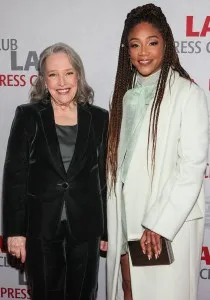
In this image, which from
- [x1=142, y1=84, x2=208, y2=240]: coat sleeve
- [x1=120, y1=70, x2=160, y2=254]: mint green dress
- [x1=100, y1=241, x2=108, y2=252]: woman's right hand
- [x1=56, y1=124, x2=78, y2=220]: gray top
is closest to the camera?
[x1=142, y1=84, x2=208, y2=240]: coat sleeve

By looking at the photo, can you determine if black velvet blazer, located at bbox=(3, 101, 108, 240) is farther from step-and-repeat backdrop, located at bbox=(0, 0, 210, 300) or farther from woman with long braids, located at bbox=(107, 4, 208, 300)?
step-and-repeat backdrop, located at bbox=(0, 0, 210, 300)

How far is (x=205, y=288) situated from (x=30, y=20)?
6.10 ft

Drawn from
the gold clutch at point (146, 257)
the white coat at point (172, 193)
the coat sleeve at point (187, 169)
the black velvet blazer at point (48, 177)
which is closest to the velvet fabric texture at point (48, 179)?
the black velvet blazer at point (48, 177)

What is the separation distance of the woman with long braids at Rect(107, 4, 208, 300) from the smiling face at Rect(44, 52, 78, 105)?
0.22 metres

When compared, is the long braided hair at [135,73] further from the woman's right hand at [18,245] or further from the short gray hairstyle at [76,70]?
the woman's right hand at [18,245]

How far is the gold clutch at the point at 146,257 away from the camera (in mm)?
1695

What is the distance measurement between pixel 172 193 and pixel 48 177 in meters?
0.57

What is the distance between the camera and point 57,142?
1.84m

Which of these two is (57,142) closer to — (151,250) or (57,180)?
(57,180)

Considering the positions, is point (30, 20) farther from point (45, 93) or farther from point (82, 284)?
point (82, 284)

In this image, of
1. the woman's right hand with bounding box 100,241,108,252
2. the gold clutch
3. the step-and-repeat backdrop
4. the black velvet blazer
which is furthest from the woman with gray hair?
the step-and-repeat backdrop

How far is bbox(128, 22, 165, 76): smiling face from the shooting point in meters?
1.68

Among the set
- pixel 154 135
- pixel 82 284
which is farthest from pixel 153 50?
pixel 82 284

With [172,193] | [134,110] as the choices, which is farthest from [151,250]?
[134,110]
